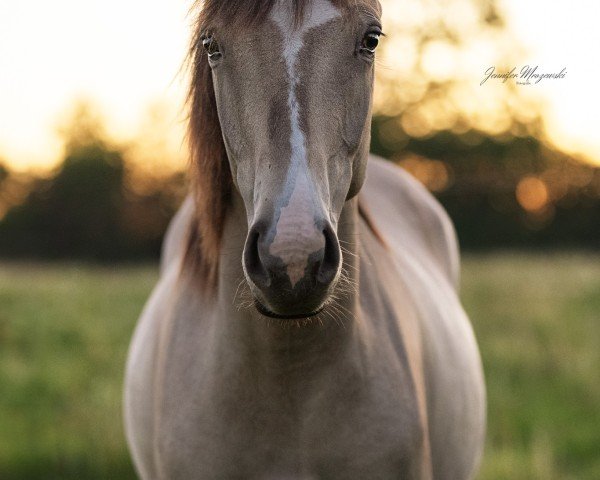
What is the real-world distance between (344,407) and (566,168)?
714 inches

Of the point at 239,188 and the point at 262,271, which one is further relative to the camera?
the point at 239,188

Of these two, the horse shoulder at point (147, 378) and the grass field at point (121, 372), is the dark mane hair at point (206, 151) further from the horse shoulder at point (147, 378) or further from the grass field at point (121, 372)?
the grass field at point (121, 372)

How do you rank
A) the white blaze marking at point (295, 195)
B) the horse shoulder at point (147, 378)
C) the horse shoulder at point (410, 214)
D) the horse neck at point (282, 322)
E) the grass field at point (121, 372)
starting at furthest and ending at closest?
the grass field at point (121, 372) < the horse shoulder at point (410, 214) < the horse shoulder at point (147, 378) < the horse neck at point (282, 322) < the white blaze marking at point (295, 195)

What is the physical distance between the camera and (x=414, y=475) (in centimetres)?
232

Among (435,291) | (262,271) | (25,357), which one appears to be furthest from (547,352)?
(262,271)

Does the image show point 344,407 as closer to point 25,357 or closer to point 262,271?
point 262,271

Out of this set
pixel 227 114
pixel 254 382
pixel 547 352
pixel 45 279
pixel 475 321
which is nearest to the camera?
pixel 227 114

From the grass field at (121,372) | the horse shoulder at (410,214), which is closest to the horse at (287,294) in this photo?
the horse shoulder at (410,214)

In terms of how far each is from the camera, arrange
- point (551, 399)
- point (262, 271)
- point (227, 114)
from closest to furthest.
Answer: point (262, 271)
point (227, 114)
point (551, 399)

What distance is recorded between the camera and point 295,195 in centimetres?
171

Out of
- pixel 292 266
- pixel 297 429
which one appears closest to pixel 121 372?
pixel 297 429

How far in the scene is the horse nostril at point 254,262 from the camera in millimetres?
1742

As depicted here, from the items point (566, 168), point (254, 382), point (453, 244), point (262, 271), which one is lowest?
point (566, 168)

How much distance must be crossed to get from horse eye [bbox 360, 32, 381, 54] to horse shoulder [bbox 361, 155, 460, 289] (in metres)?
1.59
